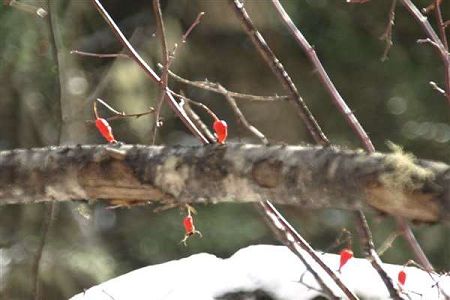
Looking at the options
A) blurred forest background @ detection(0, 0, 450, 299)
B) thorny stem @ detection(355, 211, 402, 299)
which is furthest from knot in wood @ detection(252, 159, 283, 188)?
blurred forest background @ detection(0, 0, 450, 299)

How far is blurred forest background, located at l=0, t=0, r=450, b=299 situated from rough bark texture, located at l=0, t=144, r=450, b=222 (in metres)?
2.03

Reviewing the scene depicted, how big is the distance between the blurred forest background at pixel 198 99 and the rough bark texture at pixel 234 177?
2.03m

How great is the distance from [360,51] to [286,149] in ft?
9.77

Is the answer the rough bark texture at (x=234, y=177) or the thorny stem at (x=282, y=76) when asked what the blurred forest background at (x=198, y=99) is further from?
the rough bark texture at (x=234, y=177)

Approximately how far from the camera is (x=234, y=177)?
1.06 metres

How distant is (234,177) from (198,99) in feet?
11.0

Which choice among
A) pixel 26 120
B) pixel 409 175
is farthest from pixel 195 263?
pixel 26 120

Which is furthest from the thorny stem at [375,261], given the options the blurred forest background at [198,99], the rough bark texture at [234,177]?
the blurred forest background at [198,99]

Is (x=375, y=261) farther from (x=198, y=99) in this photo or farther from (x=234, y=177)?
(x=198, y=99)

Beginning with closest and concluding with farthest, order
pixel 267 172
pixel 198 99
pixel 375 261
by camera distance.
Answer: pixel 267 172
pixel 375 261
pixel 198 99

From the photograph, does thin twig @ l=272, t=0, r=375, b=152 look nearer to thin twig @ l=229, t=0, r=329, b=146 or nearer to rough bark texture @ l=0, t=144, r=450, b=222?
thin twig @ l=229, t=0, r=329, b=146

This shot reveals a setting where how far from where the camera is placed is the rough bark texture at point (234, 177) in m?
0.91

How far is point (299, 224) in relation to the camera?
158 inches

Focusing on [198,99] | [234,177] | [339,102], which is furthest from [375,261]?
[198,99]
